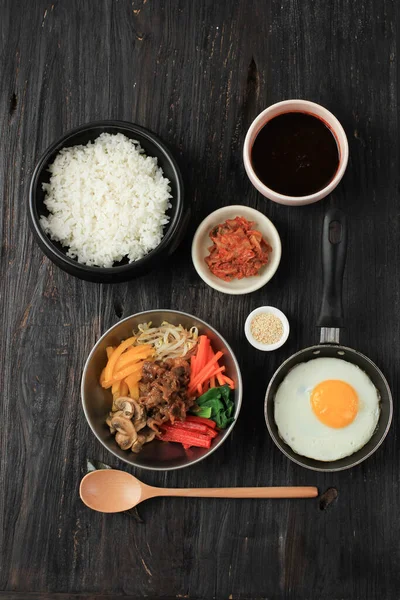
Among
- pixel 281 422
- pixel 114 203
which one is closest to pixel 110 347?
pixel 114 203

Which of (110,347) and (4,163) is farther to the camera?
(4,163)

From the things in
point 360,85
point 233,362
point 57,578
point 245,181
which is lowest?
point 57,578

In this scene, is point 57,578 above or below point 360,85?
below

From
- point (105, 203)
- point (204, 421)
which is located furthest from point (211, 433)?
point (105, 203)

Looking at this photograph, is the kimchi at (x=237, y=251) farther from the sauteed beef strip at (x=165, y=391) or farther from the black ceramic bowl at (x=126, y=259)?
the sauteed beef strip at (x=165, y=391)

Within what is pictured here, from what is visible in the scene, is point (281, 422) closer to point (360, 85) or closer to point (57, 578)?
point (57, 578)

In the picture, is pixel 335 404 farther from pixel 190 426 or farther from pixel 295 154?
pixel 295 154
